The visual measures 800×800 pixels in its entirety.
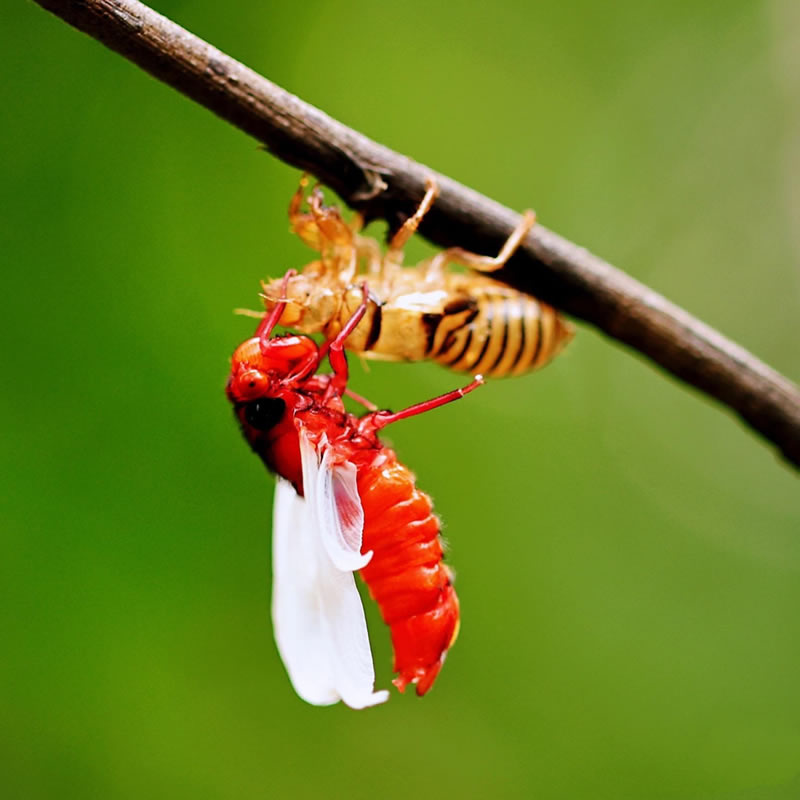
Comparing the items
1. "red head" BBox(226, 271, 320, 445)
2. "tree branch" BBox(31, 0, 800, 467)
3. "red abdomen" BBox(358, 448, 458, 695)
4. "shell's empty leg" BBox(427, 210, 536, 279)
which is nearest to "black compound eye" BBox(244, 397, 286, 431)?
"red head" BBox(226, 271, 320, 445)

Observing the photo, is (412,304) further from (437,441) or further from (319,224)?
(437,441)

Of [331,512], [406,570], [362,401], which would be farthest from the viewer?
[362,401]

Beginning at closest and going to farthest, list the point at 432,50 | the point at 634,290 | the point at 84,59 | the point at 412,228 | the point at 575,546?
1. the point at 412,228
2. the point at 634,290
3. the point at 84,59
4. the point at 575,546
5. the point at 432,50

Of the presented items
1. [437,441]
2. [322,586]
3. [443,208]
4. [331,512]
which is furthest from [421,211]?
[437,441]

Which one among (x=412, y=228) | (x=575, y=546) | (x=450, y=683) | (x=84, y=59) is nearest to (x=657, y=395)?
(x=575, y=546)

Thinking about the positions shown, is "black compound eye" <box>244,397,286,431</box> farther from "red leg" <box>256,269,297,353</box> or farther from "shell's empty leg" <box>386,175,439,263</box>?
"shell's empty leg" <box>386,175,439,263</box>

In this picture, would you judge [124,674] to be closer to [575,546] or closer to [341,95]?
[575,546]
